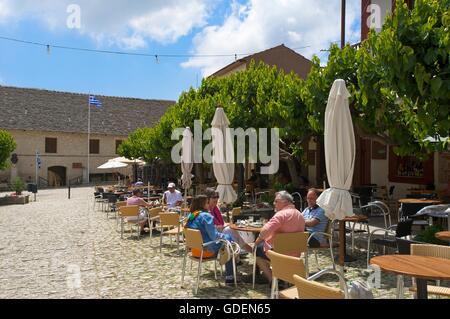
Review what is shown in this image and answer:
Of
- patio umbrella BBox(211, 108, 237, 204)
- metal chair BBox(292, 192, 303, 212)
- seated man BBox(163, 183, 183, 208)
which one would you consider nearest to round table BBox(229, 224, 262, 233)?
patio umbrella BBox(211, 108, 237, 204)

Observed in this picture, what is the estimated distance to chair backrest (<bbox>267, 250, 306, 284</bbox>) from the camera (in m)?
3.54

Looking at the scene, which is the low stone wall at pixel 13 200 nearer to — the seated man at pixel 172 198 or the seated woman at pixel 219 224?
the seated man at pixel 172 198

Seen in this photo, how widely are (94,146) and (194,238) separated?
42092 millimetres

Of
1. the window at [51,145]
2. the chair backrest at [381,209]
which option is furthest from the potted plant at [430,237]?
the window at [51,145]

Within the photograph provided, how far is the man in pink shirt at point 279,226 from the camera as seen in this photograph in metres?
5.35

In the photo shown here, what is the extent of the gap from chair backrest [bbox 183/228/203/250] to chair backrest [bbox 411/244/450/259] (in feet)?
8.12

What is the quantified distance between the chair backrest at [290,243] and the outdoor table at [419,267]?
125 cm

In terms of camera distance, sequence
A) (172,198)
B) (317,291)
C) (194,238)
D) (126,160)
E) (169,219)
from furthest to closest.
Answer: (126,160) → (172,198) → (169,219) → (194,238) → (317,291)

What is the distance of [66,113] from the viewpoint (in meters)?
45.7

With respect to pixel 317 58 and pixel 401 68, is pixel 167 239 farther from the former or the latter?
pixel 401 68

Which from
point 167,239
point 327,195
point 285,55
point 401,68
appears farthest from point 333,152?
point 285,55

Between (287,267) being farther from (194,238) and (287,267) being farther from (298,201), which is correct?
(298,201)

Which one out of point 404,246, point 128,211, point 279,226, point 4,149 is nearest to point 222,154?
point 128,211

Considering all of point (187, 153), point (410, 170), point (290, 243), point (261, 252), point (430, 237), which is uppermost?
point (187, 153)
